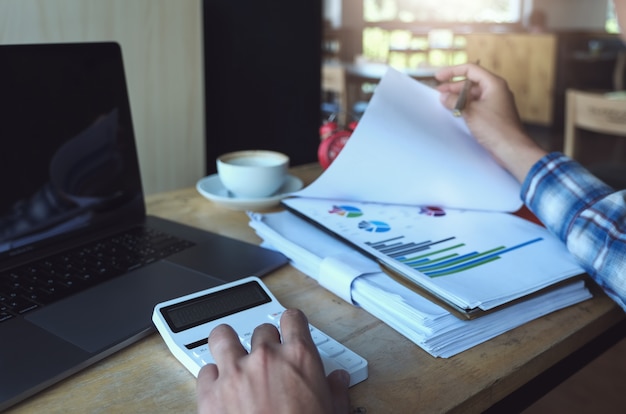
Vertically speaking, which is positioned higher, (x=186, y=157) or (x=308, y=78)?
(x=308, y=78)

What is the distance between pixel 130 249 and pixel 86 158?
136 mm

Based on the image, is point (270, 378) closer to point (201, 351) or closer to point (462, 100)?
point (201, 351)

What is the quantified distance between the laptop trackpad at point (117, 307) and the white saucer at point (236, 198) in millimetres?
217

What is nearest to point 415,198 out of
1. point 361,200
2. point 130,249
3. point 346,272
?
point 361,200

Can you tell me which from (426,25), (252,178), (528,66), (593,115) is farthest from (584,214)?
(426,25)

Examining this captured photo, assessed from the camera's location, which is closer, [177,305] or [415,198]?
[177,305]

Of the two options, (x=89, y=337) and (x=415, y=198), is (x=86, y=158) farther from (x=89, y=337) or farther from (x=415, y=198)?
(x=415, y=198)

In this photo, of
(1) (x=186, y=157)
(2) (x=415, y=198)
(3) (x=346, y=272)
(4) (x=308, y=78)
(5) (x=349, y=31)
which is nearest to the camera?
(3) (x=346, y=272)

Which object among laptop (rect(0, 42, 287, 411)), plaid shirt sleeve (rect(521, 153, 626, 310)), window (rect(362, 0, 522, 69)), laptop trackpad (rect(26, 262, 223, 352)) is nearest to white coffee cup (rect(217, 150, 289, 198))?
laptop (rect(0, 42, 287, 411))

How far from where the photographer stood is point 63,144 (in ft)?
2.38

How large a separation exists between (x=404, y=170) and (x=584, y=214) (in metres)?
0.24

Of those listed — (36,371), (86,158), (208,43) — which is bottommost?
(36,371)

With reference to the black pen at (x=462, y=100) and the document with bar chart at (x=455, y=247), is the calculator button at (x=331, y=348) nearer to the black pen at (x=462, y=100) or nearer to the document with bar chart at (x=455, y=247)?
the document with bar chart at (x=455, y=247)

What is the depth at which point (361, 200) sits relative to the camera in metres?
0.83
